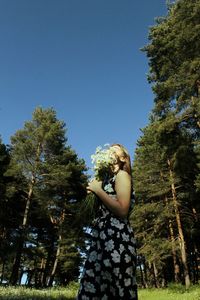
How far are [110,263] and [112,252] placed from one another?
113mm

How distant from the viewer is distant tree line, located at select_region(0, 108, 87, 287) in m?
30.1

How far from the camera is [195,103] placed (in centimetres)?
2028

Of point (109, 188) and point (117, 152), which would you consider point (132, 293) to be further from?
point (117, 152)

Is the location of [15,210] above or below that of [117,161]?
above

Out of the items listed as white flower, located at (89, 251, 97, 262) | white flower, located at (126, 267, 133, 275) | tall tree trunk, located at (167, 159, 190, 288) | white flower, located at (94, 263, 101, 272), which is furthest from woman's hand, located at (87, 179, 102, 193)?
tall tree trunk, located at (167, 159, 190, 288)

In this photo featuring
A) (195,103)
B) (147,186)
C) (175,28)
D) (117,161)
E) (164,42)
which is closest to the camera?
(117,161)

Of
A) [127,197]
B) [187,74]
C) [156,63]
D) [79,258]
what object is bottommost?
[127,197]

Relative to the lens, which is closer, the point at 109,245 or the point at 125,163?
the point at 109,245

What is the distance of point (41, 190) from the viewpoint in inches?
1277

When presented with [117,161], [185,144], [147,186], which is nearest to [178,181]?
[147,186]

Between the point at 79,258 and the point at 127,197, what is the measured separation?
3313 cm

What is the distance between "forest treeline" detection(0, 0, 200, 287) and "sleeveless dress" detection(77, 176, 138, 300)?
1554cm

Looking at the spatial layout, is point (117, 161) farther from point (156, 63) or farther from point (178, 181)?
point (178, 181)

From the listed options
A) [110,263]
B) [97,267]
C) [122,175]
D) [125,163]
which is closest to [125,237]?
[110,263]
